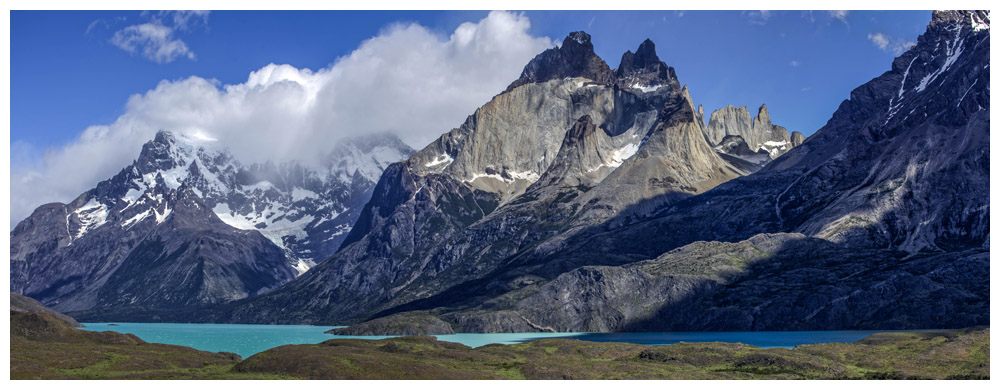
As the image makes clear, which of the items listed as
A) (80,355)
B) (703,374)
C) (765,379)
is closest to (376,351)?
(80,355)

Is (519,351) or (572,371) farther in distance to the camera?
(519,351)

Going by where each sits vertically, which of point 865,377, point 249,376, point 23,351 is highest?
point 23,351

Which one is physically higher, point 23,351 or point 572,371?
point 23,351

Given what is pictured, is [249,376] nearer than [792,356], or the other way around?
[249,376]

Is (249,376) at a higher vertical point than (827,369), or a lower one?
higher

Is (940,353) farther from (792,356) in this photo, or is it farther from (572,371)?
(572,371)

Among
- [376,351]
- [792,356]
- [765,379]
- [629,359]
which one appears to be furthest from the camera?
[376,351]

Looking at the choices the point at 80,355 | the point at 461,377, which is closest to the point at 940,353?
the point at 461,377

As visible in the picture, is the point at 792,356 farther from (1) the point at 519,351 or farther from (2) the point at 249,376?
(2) the point at 249,376

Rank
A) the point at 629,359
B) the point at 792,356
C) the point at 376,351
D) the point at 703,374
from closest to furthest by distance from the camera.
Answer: the point at 703,374 → the point at 792,356 → the point at 629,359 → the point at 376,351

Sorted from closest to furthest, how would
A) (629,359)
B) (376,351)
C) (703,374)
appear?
(703,374) < (629,359) < (376,351)
